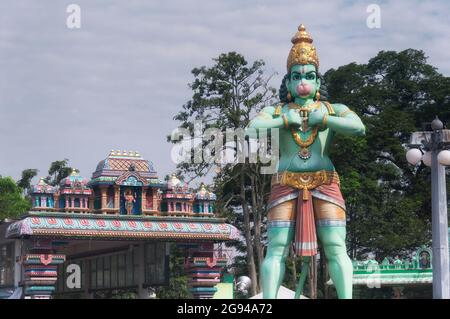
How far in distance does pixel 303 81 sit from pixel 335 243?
2613mm

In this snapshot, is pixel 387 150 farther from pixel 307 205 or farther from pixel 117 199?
pixel 307 205

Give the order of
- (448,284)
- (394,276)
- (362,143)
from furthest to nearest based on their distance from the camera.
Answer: (362,143)
(394,276)
(448,284)

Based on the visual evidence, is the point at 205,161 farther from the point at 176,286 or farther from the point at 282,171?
the point at 282,171

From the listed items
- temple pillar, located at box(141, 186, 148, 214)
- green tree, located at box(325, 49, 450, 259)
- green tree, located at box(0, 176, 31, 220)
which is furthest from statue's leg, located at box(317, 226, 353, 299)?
green tree, located at box(0, 176, 31, 220)

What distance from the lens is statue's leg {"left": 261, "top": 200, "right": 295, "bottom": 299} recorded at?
48.2 ft

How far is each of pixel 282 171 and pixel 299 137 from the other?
0.60 metres

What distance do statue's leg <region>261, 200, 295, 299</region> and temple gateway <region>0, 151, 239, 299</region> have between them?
36.8 ft

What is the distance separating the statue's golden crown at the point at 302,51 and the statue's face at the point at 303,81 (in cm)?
8

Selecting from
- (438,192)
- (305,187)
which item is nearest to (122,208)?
(305,187)

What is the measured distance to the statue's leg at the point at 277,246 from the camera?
1470 cm

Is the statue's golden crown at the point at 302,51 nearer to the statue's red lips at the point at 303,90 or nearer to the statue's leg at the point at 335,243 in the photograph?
the statue's red lips at the point at 303,90

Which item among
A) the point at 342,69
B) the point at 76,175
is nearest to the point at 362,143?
the point at 342,69

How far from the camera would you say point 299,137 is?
15.0 meters

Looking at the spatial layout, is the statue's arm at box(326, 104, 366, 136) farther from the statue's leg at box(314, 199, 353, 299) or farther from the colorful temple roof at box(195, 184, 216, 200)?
the colorful temple roof at box(195, 184, 216, 200)
